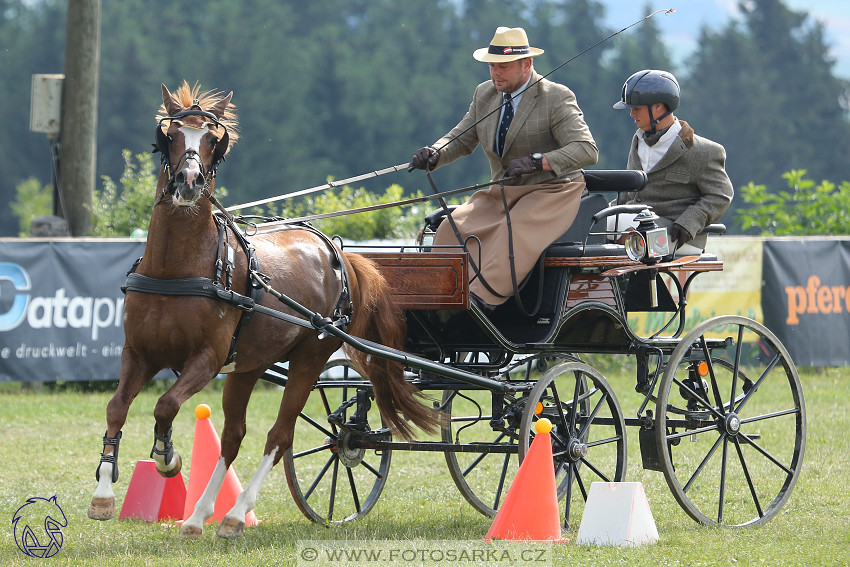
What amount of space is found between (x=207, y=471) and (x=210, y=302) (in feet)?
5.55

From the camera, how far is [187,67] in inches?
1972

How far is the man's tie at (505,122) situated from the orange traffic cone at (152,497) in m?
2.62

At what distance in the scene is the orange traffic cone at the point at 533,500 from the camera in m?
5.82

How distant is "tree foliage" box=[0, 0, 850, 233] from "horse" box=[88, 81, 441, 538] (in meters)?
38.8

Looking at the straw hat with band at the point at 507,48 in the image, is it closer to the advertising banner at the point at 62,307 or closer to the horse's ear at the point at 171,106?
the horse's ear at the point at 171,106

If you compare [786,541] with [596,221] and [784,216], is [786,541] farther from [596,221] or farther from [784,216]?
[784,216]

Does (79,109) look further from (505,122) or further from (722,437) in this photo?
(722,437)

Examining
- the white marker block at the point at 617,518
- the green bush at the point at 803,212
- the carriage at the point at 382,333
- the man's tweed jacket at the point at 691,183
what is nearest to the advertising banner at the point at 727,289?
the green bush at the point at 803,212

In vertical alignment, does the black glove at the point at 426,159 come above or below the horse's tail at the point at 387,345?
above

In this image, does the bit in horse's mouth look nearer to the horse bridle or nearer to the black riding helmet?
the horse bridle

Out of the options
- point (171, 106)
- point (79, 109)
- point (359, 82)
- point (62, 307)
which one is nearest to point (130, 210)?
point (79, 109)

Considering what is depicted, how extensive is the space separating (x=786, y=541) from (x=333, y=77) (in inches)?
1854

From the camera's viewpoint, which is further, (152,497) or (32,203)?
(32,203)

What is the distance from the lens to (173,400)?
535cm
